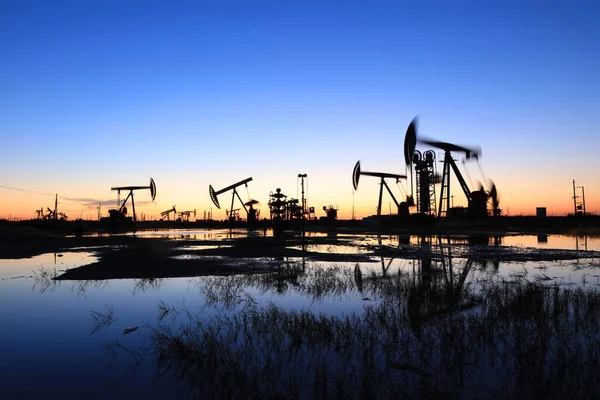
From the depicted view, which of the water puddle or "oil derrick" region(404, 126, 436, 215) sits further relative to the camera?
"oil derrick" region(404, 126, 436, 215)

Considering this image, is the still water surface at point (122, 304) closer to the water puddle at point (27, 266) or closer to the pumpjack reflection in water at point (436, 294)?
the water puddle at point (27, 266)

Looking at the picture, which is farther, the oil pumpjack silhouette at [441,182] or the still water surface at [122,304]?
the oil pumpjack silhouette at [441,182]

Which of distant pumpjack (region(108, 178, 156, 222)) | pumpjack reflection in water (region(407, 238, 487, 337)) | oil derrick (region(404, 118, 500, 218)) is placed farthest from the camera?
distant pumpjack (region(108, 178, 156, 222))

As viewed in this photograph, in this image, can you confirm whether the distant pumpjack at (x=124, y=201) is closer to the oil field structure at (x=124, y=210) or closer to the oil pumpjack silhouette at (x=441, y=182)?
the oil field structure at (x=124, y=210)

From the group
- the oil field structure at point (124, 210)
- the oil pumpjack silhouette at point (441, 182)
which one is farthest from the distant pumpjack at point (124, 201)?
the oil pumpjack silhouette at point (441, 182)

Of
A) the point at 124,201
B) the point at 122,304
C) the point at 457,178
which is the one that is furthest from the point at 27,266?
the point at 124,201

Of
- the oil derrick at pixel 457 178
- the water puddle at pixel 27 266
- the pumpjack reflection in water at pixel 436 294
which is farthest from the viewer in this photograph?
the oil derrick at pixel 457 178

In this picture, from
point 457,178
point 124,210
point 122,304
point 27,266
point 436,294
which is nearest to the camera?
point 122,304

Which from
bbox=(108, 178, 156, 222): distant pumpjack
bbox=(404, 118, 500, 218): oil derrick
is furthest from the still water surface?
bbox=(108, 178, 156, 222): distant pumpjack

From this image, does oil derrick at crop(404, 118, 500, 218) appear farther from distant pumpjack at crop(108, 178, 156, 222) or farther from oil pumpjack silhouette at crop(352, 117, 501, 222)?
distant pumpjack at crop(108, 178, 156, 222)

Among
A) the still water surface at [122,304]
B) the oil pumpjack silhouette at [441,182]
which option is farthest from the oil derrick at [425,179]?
the still water surface at [122,304]

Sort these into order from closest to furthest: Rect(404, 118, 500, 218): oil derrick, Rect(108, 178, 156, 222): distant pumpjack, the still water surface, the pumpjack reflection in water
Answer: the still water surface < the pumpjack reflection in water < Rect(404, 118, 500, 218): oil derrick < Rect(108, 178, 156, 222): distant pumpjack

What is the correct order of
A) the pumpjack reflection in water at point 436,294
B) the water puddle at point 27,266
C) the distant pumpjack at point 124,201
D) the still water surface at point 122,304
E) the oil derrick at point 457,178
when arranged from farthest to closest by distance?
the distant pumpjack at point 124,201 → the oil derrick at point 457,178 → the water puddle at point 27,266 → the pumpjack reflection in water at point 436,294 → the still water surface at point 122,304

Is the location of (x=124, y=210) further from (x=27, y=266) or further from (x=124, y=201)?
(x=27, y=266)
